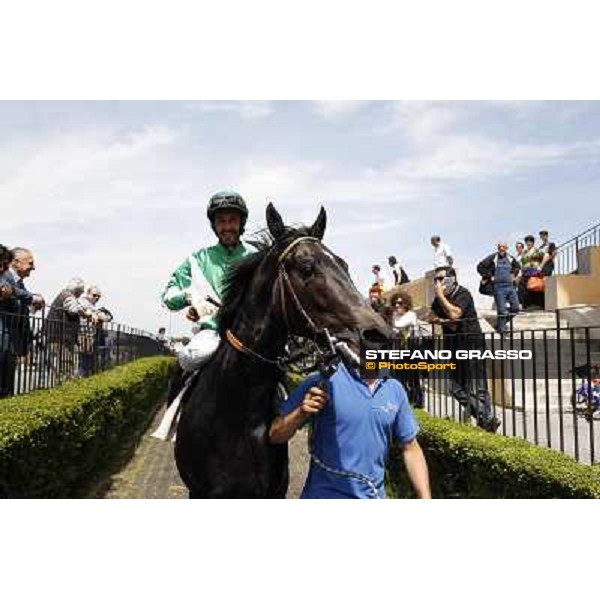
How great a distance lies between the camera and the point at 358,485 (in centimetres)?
343

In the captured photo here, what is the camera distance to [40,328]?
802 centimetres

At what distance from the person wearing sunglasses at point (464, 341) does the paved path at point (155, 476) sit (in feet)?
7.85

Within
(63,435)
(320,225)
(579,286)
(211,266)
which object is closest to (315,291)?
(320,225)

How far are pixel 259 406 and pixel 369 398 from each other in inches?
27.0

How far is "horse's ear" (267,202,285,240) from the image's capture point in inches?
152

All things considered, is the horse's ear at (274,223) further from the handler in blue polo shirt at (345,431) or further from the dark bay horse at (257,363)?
the handler in blue polo shirt at (345,431)

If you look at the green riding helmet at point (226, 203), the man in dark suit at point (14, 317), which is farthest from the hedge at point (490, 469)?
the man in dark suit at point (14, 317)

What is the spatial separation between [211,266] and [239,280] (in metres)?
0.93

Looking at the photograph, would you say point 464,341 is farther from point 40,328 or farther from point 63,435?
point 40,328

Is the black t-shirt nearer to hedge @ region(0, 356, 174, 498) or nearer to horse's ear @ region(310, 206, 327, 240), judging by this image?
horse's ear @ region(310, 206, 327, 240)

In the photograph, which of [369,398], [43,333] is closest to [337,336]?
[369,398]

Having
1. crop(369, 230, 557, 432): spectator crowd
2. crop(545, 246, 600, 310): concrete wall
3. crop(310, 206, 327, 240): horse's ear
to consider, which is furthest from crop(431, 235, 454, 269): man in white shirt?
crop(545, 246, 600, 310): concrete wall

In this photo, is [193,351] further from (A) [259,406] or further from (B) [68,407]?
(B) [68,407]

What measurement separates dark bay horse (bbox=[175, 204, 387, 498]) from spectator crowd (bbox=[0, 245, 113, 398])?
352cm
